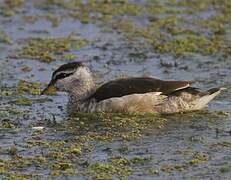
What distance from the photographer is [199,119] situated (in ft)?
39.9

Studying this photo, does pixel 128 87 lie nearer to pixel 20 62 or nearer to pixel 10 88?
→ pixel 10 88

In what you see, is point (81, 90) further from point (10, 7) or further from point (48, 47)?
point (10, 7)

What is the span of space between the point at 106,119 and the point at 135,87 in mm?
606

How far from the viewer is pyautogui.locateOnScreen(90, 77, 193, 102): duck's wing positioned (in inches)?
484

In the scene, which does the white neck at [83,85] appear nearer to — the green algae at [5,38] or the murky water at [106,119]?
the murky water at [106,119]

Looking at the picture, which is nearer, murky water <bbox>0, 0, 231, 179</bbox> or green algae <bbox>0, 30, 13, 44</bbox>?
murky water <bbox>0, 0, 231, 179</bbox>

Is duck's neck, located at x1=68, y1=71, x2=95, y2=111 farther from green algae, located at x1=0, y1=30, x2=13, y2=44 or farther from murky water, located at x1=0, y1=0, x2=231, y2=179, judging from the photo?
green algae, located at x1=0, y1=30, x2=13, y2=44

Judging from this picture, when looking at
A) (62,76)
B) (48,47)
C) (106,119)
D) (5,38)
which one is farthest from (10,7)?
(106,119)

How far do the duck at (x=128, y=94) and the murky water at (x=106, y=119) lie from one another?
16cm

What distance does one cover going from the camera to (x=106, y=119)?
12.2 metres

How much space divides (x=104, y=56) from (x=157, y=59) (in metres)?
0.93

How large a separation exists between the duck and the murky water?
163 millimetres

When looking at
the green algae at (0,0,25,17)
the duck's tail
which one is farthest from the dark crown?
the green algae at (0,0,25,17)

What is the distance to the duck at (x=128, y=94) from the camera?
1231 cm
